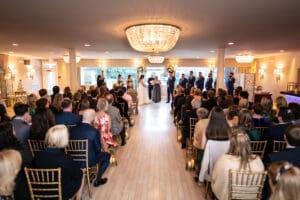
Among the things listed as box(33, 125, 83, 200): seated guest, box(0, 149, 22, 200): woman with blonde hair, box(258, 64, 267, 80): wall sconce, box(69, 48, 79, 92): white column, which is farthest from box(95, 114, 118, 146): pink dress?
box(258, 64, 267, 80): wall sconce

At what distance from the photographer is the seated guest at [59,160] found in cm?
207

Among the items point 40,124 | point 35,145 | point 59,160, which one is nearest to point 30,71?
point 40,124

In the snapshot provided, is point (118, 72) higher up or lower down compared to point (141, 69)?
lower down

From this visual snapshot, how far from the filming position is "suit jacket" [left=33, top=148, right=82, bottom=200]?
2.07 m

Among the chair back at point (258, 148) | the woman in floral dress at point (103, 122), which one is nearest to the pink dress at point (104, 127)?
the woman in floral dress at point (103, 122)

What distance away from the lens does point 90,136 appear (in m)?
3.02

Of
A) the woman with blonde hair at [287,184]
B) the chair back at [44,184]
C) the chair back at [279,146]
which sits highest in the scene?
the woman with blonde hair at [287,184]

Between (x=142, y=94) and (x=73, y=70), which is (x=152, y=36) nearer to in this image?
(x=73, y=70)

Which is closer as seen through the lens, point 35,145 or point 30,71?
point 35,145

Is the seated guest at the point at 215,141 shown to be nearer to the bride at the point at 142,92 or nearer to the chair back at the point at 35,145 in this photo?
the chair back at the point at 35,145

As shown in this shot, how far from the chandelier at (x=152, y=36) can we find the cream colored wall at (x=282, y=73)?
29.3 ft

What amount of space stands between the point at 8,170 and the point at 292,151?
8.22ft

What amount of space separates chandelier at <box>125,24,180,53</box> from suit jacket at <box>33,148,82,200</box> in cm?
272

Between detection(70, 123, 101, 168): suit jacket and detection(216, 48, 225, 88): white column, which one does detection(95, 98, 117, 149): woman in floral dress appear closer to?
detection(70, 123, 101, 168): suit jacket
